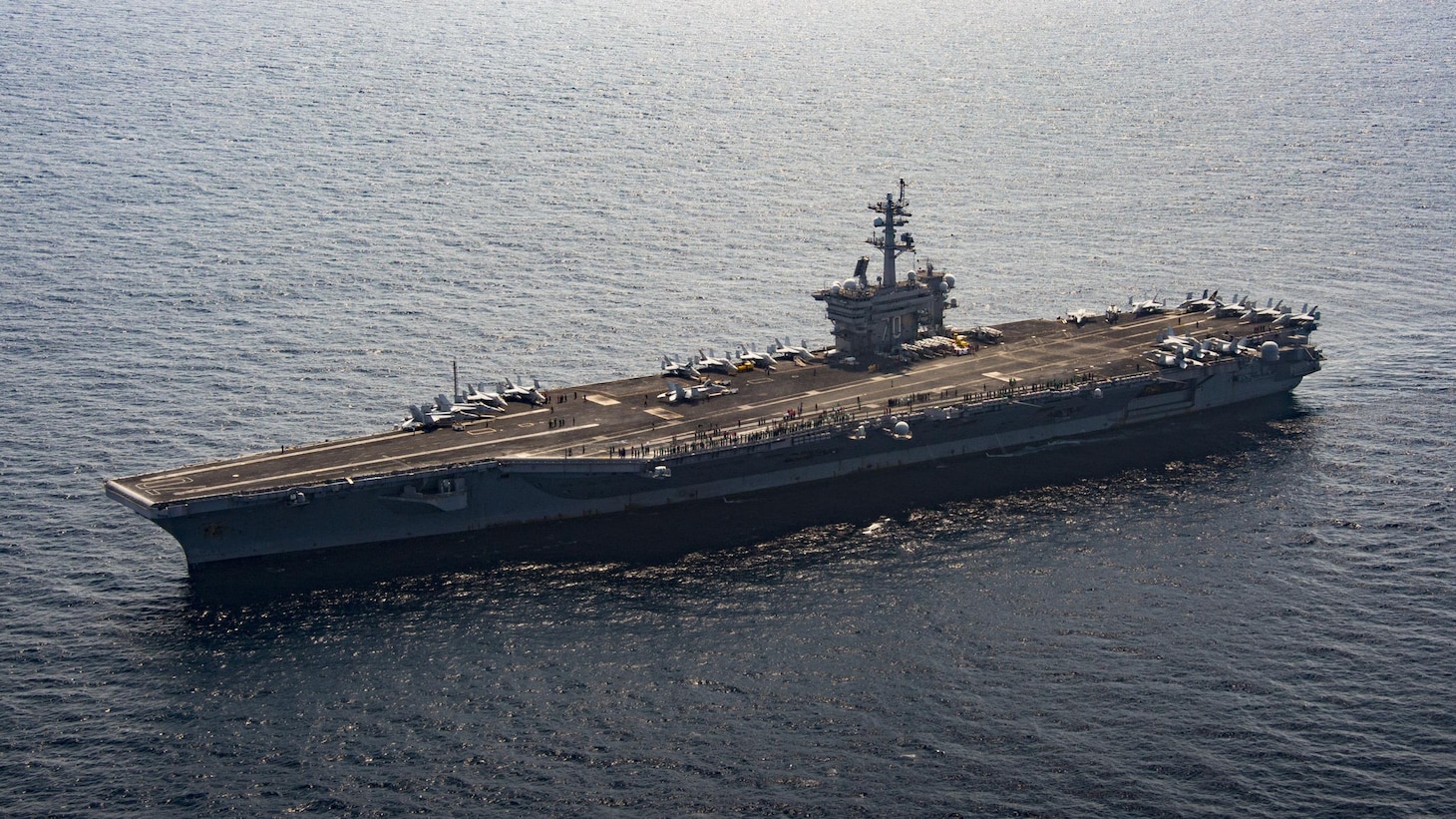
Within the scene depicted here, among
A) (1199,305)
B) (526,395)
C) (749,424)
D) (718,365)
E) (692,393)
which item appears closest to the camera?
(749,424)

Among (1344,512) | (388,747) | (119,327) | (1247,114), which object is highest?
(1247,114)

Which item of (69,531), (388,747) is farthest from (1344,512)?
(69,531)

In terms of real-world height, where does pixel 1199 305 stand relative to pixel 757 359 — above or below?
above

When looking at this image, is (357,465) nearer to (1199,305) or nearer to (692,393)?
(692,393)

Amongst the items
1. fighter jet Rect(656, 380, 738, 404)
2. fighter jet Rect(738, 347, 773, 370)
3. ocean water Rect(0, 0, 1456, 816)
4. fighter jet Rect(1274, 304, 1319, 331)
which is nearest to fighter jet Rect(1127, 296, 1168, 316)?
ocean water Rect(0, 0, 1456, 816)

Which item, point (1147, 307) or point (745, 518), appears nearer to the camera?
point (745, 518)

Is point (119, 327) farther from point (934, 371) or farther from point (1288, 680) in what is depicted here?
point (1288, 680)

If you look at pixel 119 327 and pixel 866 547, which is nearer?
pixel 866 547

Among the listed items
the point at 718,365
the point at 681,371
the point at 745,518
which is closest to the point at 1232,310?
the point at 718,365
